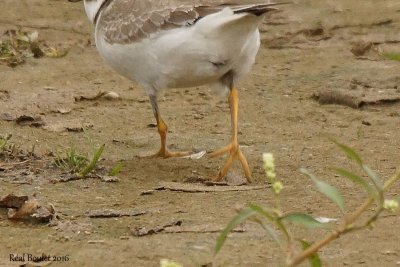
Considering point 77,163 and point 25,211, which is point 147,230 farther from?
point 77,163

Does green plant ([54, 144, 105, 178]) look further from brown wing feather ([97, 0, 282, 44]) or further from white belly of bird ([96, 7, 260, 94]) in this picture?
brown wing feather ([97, 0, 282, 44])

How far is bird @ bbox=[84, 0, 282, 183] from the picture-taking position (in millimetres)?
5633

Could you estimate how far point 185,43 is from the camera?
18.9 ft

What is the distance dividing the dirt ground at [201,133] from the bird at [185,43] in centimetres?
47

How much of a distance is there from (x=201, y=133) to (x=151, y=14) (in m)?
1.23

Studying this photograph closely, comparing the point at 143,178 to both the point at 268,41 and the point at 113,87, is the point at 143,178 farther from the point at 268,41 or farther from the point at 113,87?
the point at 268,41

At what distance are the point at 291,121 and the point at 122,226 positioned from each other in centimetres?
275

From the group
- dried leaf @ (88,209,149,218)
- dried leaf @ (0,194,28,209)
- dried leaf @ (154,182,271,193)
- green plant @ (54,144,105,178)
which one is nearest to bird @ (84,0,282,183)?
dried leaf @ (154,182,271,193)

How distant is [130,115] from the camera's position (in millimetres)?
7469

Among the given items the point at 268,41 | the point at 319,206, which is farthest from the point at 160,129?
the point at 268,41

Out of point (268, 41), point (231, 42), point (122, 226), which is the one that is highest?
point (231, 42)

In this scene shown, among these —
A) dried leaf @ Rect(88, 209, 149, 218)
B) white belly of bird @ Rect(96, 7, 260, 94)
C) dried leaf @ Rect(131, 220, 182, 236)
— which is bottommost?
dried leaf @ Rect(88, 209, 149, 218)

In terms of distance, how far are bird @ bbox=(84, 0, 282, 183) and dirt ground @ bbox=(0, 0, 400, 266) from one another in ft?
1.53

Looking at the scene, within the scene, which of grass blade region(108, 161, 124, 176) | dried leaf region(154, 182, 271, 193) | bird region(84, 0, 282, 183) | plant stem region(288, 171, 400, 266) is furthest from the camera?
grass blade region(108, 161, 124, 176)
